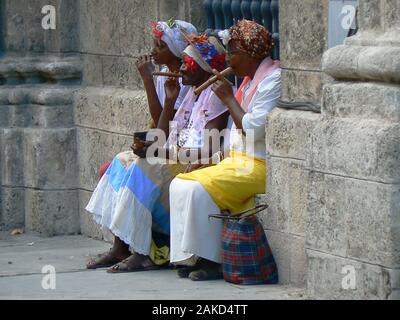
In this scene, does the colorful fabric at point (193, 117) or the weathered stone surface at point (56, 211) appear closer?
the colorful fabric at point (193, 117)

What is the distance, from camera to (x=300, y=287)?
6.88 metres

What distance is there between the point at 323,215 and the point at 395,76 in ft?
2.83

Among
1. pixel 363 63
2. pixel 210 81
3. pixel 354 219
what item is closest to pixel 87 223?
pixel 210 81

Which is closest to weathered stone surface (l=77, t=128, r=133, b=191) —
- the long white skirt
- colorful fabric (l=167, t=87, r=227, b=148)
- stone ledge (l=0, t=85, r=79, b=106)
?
stone ledge (l=0, t=85, r=79, b=106)

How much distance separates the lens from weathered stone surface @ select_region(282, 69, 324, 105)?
6789mm

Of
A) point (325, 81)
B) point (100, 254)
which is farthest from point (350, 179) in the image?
point (100, 254)

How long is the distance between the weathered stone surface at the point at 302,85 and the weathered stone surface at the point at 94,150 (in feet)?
6.69

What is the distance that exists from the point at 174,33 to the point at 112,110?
1277 mm

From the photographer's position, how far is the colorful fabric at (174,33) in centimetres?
782

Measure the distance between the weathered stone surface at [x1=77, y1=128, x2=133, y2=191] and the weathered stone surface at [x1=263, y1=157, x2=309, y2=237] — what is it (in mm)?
1962

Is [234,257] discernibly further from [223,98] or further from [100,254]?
[100,254]
